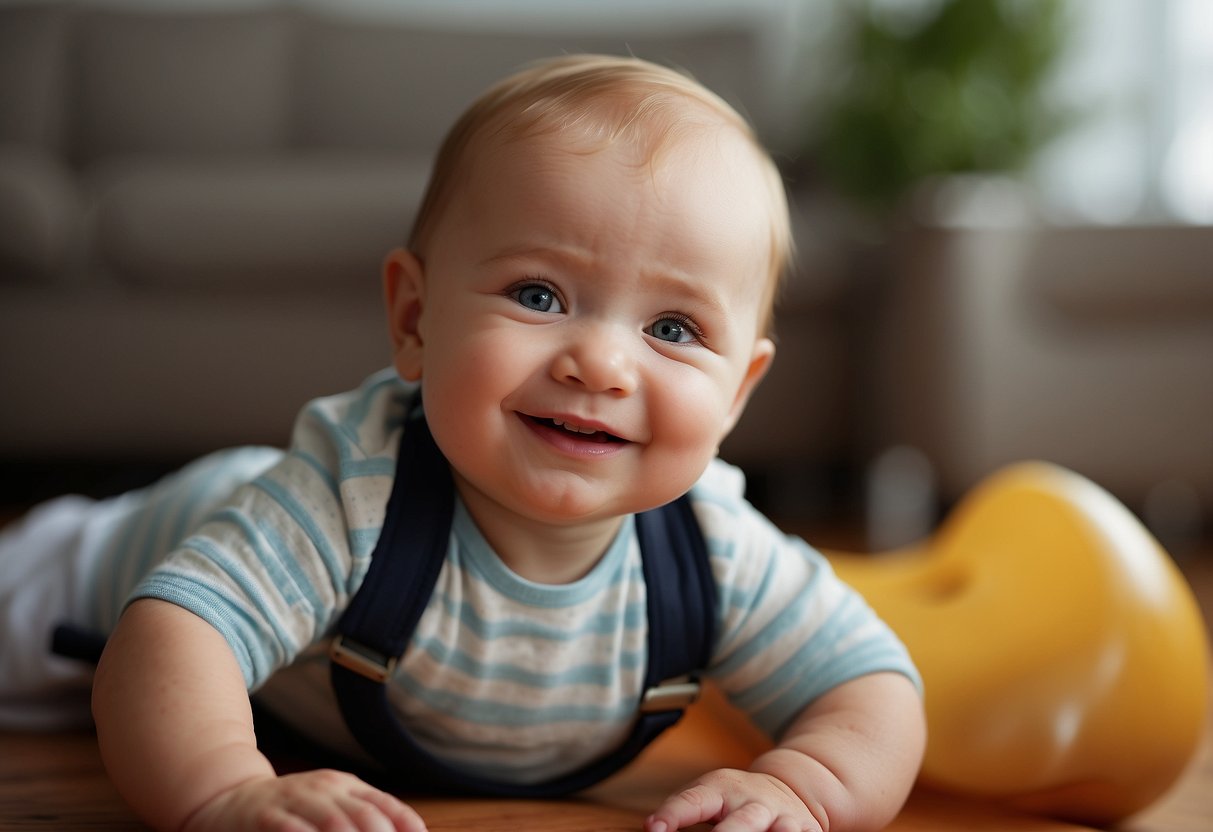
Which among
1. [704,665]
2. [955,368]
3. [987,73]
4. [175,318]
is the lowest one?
[175,318]

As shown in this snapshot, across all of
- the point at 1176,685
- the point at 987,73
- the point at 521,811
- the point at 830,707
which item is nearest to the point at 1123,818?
the point at 1176,685

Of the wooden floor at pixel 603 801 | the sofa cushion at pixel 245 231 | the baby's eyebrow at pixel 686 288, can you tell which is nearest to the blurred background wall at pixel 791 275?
the sofa cushion at pixel 245 231

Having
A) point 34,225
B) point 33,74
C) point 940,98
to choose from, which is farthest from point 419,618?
point 33,74

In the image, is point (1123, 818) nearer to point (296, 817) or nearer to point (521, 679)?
point (521, 679)

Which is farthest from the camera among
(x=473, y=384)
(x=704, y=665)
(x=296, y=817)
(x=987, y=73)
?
(x=987, y=73)

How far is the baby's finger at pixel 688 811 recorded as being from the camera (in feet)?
2.03

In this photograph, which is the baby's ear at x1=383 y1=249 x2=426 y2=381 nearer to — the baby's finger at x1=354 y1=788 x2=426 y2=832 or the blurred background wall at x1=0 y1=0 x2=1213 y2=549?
the baby's finger at x1=354 y1=788 x2=426 y2=832

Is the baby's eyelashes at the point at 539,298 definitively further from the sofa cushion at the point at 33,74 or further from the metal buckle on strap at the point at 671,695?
the sofa cushion at the point at 33,74

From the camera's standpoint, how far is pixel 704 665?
781 mm

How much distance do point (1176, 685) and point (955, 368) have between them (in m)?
1.18

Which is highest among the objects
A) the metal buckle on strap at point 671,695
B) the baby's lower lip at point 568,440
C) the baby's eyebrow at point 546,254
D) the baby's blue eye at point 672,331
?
the baby's eyebrow at point 546,254

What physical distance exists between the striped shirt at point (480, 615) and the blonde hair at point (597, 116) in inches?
5.3

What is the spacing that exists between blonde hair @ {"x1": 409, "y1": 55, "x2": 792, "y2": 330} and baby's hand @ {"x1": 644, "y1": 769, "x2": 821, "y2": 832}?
0.85ft

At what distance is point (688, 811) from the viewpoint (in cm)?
63
